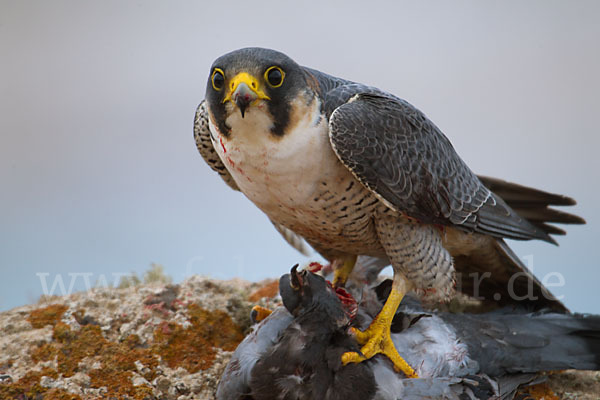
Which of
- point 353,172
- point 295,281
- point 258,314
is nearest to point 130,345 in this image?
point 258,314

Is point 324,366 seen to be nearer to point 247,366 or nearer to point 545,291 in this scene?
point 247,366

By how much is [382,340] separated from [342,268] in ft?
2.90

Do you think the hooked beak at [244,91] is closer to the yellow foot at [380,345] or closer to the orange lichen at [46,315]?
the yellow foot at [380,345]

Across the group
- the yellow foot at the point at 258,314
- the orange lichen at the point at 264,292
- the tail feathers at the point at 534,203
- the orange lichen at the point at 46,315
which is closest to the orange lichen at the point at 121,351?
the orange lichen at the point at 46,315

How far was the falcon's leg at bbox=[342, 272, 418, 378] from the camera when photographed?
335cm

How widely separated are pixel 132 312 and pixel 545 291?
2820 millimetres

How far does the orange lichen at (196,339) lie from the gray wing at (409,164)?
1558 mm

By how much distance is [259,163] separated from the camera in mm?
3117

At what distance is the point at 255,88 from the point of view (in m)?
2.84

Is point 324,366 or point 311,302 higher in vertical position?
point 311,302

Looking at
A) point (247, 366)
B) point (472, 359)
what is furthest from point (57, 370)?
point (472, 359)

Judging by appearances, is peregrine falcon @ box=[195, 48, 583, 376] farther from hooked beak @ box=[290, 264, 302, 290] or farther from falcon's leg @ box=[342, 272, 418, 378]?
hooked beak @ box=[290, 264, 302, 290]

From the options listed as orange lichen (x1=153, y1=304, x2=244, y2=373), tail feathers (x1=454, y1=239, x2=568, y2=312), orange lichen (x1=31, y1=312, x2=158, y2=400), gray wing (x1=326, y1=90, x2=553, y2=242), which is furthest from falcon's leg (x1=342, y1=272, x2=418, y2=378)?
orange lichen (x1=31, y1=312, x2=158, y2=400)

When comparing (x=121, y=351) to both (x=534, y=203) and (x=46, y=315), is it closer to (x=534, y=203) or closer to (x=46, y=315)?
(x=46, y=315)
